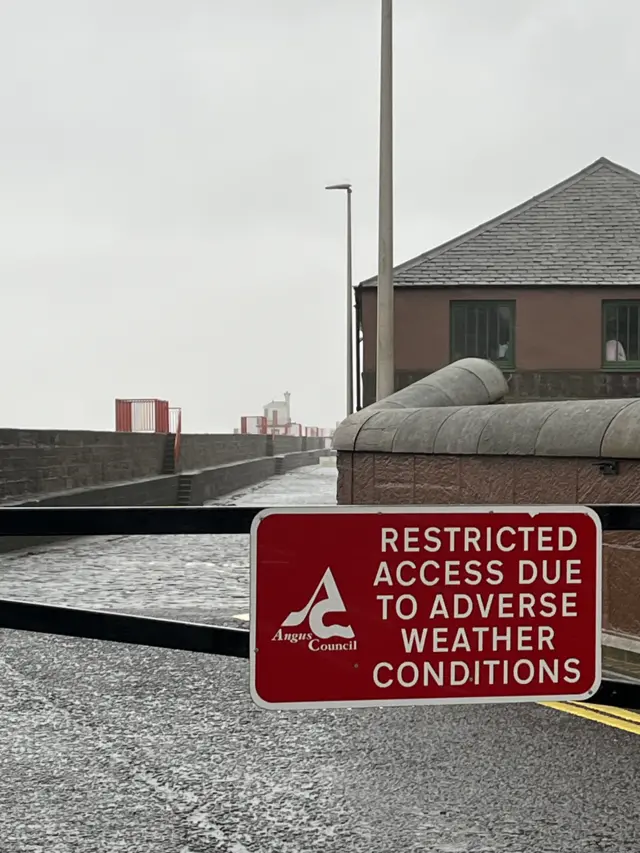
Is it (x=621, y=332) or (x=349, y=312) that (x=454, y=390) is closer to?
(x=621, y=332)

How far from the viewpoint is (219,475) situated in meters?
35.4

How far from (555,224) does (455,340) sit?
18.7 ft

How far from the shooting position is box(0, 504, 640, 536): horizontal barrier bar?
249 centimetres

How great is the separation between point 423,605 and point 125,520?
761 millimetres

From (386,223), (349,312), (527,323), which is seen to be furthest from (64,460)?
(349,312)

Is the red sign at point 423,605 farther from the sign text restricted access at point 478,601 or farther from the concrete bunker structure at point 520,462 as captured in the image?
the concrete bunker structure at point 520,462

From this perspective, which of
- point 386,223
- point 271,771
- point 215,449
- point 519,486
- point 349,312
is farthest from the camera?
point 349,312

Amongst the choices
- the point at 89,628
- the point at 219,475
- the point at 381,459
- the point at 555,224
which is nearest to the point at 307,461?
the point at 219,475

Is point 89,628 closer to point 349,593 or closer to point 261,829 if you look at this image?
point 349,593

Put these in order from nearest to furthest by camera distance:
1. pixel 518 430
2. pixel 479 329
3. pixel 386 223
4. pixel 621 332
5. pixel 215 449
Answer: pixel 518 430, pixel 386 223, pixel 479 329, pixel 621 332, pixel 215 449

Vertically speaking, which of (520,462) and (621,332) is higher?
(621,332)

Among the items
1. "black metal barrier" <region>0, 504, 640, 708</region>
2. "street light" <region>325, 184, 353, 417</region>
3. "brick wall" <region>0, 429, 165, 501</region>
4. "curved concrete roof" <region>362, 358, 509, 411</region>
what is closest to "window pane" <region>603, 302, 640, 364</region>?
"curved concrete roof" <region>362, 358, 509, 411</region>

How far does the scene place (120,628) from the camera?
264cm

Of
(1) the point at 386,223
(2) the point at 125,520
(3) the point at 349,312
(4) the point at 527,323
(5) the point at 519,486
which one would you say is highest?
(3) the point at 349,312
